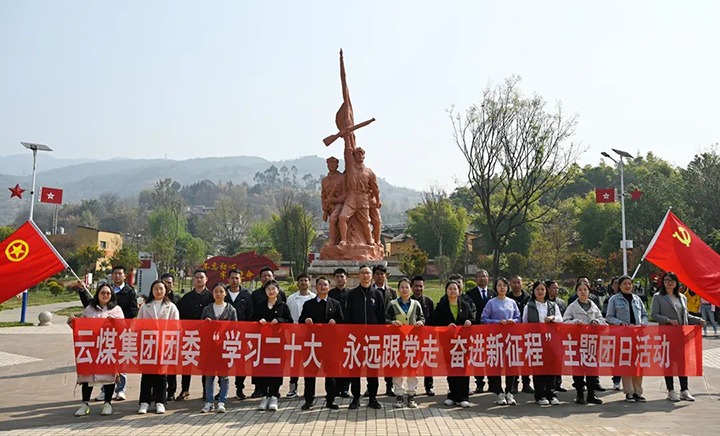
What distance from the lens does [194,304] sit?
8578mm

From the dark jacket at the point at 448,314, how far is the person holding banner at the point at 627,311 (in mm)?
2219

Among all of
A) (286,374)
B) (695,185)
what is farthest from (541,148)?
(286,374)

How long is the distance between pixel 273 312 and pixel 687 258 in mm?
6449

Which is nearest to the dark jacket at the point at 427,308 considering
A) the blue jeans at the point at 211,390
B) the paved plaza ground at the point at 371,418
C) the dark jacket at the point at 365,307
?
the dark jacket at the point at 365,307

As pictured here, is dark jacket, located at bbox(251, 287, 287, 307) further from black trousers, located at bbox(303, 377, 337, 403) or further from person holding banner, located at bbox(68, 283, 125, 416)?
person holding banner, located at bbox(68, 283, 125, 416)

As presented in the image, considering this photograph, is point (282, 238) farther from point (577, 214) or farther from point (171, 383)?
point (171, 383)

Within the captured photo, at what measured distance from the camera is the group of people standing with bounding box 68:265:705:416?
310 inches

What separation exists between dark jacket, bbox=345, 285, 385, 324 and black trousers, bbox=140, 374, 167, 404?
2.46 metres

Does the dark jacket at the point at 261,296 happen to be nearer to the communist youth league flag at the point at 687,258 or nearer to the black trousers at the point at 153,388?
the black trousers at the point at 153,388

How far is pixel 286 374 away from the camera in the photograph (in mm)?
7914

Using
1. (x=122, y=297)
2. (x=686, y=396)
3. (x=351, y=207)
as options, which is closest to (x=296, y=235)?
(x=351, y=207)

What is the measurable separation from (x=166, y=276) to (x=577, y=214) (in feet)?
157

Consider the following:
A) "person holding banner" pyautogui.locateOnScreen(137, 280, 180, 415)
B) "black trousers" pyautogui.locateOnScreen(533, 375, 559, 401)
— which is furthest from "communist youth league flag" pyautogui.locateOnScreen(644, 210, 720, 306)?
"person holding banner" pyautogui.locateOnScreen(137, 280, 180, 415)

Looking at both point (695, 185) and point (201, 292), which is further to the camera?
point (695, 185)
